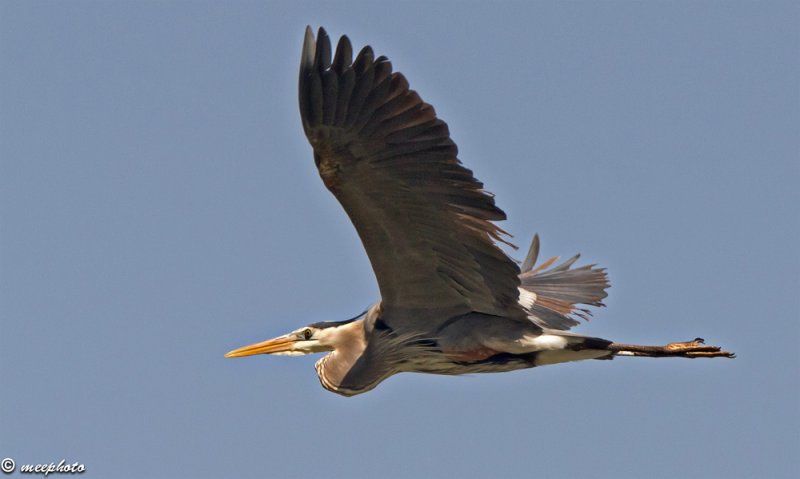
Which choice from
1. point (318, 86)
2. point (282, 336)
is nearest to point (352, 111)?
point (318, 86)

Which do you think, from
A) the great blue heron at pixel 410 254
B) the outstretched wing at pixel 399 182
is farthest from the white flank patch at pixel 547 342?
the outstretched wing at pixel 399 182

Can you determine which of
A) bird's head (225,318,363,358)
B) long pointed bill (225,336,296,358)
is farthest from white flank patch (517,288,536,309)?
long pointed bill (225,336,296,358)

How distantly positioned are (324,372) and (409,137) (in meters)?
1.72

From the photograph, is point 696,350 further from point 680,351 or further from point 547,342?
point 547,342

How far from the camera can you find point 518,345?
7.75m

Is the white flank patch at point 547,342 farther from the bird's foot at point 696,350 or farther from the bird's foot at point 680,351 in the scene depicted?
the bird's foot at point 696,350

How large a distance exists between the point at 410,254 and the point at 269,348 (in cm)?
152

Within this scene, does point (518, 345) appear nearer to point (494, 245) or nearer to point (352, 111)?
point (494, 245)

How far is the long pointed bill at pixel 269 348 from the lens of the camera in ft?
28.1

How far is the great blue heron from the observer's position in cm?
685

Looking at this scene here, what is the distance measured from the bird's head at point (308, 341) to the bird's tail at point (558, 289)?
120 cm

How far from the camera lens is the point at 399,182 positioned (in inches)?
277

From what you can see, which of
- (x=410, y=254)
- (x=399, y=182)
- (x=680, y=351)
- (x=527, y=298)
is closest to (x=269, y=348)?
(x=410, y=254)

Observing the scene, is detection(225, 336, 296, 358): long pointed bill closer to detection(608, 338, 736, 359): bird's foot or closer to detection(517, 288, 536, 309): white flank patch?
detection(517, 288, 536, 309): white flank patch
